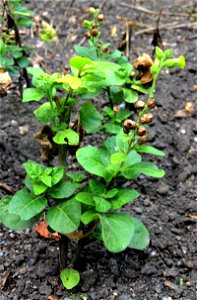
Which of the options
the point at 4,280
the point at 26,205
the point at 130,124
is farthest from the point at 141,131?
the point at 4,280

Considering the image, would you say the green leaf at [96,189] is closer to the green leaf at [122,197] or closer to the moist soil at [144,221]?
the green leaf at [122,197]

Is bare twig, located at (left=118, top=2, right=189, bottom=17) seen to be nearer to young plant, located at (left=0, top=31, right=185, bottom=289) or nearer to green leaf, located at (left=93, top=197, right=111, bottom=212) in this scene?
young plant, located at (left=0, top=31, right=185, bottom=289)

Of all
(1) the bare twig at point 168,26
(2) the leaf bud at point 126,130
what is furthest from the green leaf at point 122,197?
(1) the bare twig at point 168,26

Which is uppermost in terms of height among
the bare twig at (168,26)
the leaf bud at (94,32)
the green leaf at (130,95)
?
the leaf bud at (94,32)

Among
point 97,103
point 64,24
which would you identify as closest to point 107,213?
point 97,103

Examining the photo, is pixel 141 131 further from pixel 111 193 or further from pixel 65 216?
pixel 65 216

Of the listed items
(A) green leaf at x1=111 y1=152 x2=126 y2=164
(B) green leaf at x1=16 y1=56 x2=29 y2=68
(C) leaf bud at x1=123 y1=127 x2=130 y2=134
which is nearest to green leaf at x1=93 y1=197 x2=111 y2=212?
(A) green leaf at x1=111 y1=152 x2=126 y2=164
